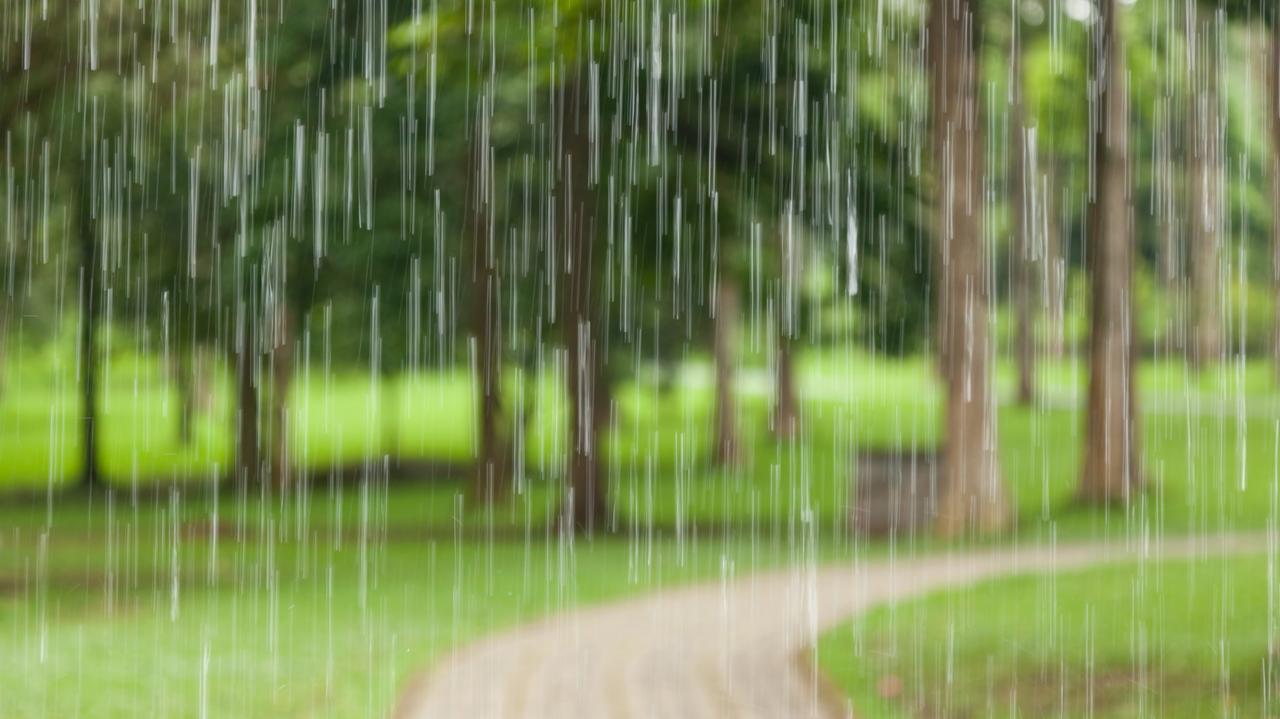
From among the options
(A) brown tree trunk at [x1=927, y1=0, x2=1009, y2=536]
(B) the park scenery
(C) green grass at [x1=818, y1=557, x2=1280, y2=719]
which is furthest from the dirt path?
(A) brown tree trunk at [x1=927, y1=0, x2=1009, y2=536]

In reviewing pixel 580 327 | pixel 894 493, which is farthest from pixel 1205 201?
pixel 580 327

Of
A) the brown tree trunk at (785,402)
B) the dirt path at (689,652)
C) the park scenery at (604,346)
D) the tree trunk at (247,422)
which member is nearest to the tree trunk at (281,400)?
the park scenery at (604,346)

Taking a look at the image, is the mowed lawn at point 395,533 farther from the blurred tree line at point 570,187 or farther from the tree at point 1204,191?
the blurred tree line at point 570,187

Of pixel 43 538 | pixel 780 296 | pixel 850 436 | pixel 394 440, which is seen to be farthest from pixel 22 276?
pixel 850 436

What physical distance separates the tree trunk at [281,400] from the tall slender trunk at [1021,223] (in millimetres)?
14449

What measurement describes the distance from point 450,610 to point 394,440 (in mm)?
23086

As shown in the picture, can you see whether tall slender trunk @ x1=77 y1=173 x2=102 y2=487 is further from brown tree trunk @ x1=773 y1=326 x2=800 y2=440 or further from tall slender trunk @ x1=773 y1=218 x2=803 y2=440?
brown tree trunk @ x1=773 y1=326 x2=800 y2=440

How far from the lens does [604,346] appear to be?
78.5ft

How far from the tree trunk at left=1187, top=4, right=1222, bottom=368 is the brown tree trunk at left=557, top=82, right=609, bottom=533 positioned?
315 inches

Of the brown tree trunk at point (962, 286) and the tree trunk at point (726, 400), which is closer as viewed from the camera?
the brown tree trunk at point (962, 286)

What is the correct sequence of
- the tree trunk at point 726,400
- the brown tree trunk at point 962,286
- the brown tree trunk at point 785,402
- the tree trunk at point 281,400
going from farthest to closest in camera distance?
the brown tree trunk at point 785,402, the tree trunk at point 726,400, the tree trunk at point 281,400, the brown tree trunk at point 962,286

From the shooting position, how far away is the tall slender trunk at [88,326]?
25.9 metres

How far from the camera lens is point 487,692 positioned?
10.4 metres

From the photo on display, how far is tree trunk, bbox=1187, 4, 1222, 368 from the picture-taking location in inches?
1136
